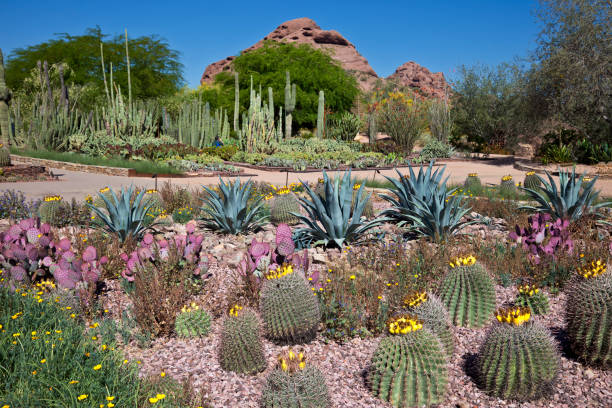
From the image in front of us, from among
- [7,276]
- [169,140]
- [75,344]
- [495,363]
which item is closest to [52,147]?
[169,140]

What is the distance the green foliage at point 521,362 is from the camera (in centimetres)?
291

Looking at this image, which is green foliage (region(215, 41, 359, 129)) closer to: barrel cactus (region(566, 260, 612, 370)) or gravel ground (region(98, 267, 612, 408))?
gravel ground (region(98, 267, 612, 408))

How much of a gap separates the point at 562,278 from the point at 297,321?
288 cm

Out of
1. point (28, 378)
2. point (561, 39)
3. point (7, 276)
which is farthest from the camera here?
point (561, 39)

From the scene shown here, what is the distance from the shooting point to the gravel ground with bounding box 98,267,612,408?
2.99m

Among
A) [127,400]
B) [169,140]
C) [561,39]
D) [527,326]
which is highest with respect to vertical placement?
[561,39]

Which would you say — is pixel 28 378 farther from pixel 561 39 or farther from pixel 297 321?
pixel 561 39

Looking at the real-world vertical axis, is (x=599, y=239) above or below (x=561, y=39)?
below

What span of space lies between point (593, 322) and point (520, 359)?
2.45ft

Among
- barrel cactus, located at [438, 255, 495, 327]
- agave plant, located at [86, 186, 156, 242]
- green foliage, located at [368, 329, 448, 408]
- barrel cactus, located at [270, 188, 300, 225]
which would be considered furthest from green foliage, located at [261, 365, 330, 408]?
barrel cactus, located at [270, 188, 300, 225]

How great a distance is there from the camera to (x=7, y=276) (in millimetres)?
4465

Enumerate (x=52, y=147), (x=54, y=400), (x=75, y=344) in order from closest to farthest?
(x=54, y=400), (x=75, y=344), (x=52, y=147)

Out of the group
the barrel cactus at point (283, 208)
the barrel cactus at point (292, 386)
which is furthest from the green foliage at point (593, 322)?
the barrel cactus at point (283, 208)

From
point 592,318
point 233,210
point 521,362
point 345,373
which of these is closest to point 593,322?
point 592,318
